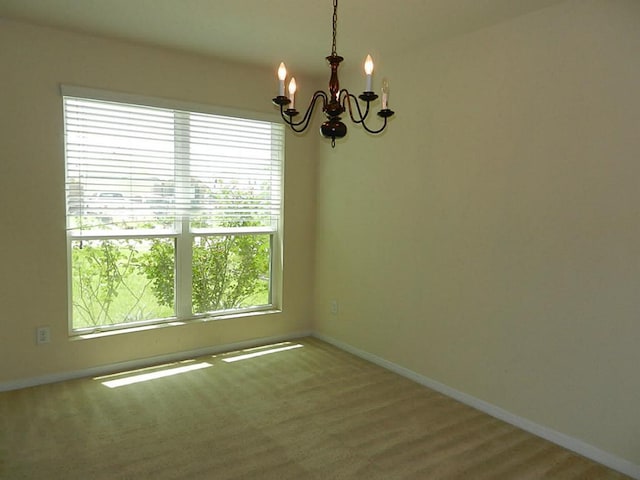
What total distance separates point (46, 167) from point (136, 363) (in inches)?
63.6

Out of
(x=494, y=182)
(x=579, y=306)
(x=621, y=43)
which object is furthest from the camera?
(x=494, y=182)

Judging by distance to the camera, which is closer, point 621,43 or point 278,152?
point 621,43

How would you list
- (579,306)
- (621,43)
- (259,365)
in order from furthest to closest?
(259,365)
(579,306)
(621,43)

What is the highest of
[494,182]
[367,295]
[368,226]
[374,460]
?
[494,182]

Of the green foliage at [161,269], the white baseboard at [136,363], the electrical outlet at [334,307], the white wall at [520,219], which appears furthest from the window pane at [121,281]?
the white wall at [520,219]

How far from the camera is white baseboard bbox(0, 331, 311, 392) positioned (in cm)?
325

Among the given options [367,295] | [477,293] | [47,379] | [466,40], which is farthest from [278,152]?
[47,379]

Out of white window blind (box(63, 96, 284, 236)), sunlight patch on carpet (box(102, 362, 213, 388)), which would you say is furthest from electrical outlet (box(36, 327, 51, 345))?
white window blind (box(63, 96, 284, 236))

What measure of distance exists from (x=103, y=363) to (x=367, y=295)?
7.08 feet

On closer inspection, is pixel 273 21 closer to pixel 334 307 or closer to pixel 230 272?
pixel 230 272

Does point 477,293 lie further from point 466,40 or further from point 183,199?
point 183,199

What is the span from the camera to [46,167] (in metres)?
3.21

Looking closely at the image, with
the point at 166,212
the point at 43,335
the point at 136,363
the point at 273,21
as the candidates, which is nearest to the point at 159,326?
the point at 136,363

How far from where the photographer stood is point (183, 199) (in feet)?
12.4
